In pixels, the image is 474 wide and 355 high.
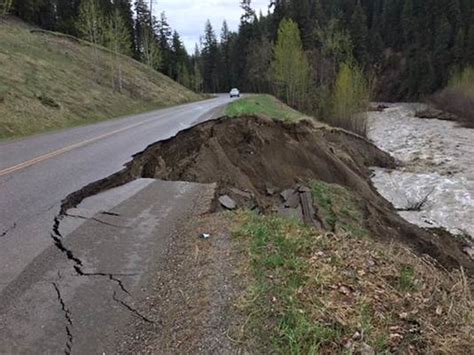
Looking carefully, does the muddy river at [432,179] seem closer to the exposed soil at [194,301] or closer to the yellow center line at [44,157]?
the exposed soil at [194,301]

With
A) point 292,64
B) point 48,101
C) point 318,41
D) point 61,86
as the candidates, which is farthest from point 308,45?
point 48,101

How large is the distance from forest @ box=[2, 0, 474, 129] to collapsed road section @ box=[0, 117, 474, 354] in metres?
16.6

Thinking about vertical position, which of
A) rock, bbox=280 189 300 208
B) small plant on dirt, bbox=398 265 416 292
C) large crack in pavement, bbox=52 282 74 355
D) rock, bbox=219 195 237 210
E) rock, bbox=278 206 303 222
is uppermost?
small plant on dirt, bbox=398 265 416 292

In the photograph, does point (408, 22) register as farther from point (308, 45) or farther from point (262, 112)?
point (262, 112)

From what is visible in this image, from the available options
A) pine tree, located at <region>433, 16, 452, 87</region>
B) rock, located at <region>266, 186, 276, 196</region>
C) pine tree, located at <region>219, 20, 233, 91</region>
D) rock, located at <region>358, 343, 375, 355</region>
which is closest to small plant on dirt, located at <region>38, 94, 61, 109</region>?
rock, located at <region>266, 186, 276, 196</region>

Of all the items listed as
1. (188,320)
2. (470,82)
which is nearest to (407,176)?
(188,320)

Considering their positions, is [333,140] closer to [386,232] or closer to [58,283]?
[386,232]

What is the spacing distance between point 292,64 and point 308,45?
1807 centimetres

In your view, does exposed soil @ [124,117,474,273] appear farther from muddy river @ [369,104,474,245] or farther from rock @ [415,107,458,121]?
rock @ [415,107,458,121]

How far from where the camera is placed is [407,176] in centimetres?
1886

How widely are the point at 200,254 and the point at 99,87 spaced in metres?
31.1

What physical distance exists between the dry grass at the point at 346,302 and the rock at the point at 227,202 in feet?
7.63

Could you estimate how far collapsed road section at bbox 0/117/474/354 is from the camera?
12.2 feet

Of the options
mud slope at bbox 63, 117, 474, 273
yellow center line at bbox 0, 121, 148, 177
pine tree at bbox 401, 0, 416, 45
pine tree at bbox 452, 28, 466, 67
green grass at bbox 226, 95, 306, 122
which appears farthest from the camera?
pine tree at bbox 401, 0, 416, 45
